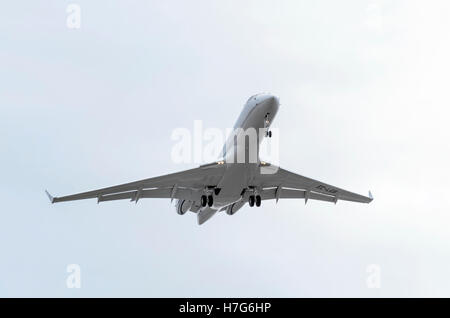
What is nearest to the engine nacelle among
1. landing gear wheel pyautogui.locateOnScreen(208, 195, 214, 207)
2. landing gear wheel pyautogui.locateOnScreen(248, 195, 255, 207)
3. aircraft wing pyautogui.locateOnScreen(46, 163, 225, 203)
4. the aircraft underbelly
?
aircraft wing pyautogui.locateOnScreen(46, 163, 225, 203)

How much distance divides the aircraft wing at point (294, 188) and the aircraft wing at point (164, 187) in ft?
9.99

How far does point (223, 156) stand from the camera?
1753 inches

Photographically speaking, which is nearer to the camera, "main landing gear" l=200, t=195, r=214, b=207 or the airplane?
the airplane

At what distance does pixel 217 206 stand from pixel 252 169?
4.71m

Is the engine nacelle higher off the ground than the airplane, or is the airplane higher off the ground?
the airplane

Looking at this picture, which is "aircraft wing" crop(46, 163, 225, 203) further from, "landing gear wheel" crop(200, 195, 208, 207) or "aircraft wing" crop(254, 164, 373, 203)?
"aircraft wing" crop(254, 164, 373, 203)

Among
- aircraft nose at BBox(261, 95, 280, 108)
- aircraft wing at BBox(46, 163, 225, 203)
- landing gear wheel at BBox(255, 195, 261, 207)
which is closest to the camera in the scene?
aircraft nose at BBox(261, 95, 280, 108)

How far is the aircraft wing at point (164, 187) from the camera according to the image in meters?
43.4

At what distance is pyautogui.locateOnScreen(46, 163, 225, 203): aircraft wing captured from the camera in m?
43.4

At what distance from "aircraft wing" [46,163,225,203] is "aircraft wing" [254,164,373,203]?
305cm

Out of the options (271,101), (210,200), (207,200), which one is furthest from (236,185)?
(271,101)

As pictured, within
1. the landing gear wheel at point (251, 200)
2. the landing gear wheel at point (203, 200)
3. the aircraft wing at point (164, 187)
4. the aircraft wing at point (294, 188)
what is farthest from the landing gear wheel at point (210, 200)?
the aircraft wing at point (294, 188)

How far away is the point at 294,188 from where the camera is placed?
49000mm
